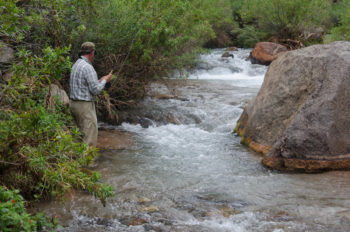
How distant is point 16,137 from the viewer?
13.2 ft

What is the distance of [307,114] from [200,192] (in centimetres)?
229

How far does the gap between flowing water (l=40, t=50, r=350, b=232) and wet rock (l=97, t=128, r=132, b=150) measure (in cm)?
20

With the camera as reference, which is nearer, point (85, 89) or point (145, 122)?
point (85, 89)

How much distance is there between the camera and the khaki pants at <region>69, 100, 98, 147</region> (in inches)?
248

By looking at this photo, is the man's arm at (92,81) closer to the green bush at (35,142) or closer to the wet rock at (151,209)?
the green bush at (35,142)

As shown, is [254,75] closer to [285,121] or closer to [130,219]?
[285,121]

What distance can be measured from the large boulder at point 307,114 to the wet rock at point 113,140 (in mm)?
2477

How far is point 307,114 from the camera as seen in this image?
6496mm

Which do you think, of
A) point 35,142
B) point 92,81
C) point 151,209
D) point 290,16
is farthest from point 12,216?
point 290,16

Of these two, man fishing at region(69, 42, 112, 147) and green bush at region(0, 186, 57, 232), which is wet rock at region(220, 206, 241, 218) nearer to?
green bush at region(0, 186, 57, 232)

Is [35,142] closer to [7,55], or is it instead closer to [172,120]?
[7,55]

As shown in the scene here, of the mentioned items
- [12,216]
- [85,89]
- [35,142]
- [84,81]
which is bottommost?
[12,216]

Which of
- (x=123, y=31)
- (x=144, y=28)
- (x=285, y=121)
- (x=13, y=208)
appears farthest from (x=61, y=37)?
(x=13, y=208)

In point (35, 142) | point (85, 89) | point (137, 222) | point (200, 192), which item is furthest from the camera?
point (85, 89)
